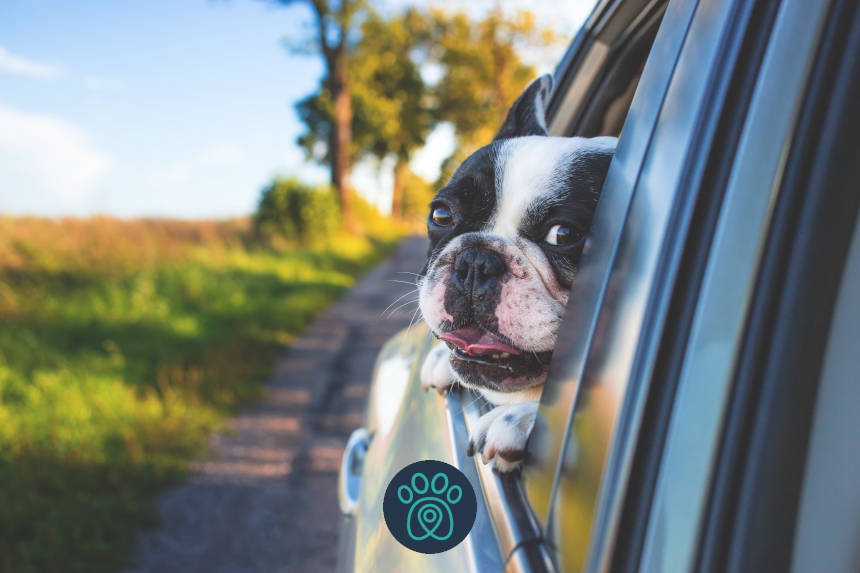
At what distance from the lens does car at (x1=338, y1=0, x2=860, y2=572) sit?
0.63 m

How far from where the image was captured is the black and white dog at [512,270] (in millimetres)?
1232

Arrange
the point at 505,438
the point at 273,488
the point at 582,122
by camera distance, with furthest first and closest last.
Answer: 1. the point at 273,488
2. the point at 582,122
3. the point at 505,438

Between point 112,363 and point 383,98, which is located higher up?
point 383,98

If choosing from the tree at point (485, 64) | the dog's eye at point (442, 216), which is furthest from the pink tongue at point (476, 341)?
the tree at point (485, 64)

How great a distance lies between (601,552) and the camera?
68 centimetres

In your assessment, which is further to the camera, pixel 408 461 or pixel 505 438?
pixel 408 461

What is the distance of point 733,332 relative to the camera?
0.65 m

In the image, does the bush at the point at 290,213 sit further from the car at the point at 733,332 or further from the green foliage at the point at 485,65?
the car at the point at 733,332

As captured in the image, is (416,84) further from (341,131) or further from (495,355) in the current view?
(495,355)

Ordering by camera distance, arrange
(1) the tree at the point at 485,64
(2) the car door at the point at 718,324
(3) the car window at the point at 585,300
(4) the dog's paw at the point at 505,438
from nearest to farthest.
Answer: (2) the car door at the point at 718,324 → (3) the car window at the point at 585,300 → (4) the dog's paw at the point at 505,438 → (1) the tree at the point at 485,64

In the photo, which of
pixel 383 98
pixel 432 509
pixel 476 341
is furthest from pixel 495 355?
pixel 383 98

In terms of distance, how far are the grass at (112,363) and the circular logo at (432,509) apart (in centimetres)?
265

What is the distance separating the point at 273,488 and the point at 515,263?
124 inches

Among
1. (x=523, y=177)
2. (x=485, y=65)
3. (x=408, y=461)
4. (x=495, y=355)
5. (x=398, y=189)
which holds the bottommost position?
(x=408, y=461)
